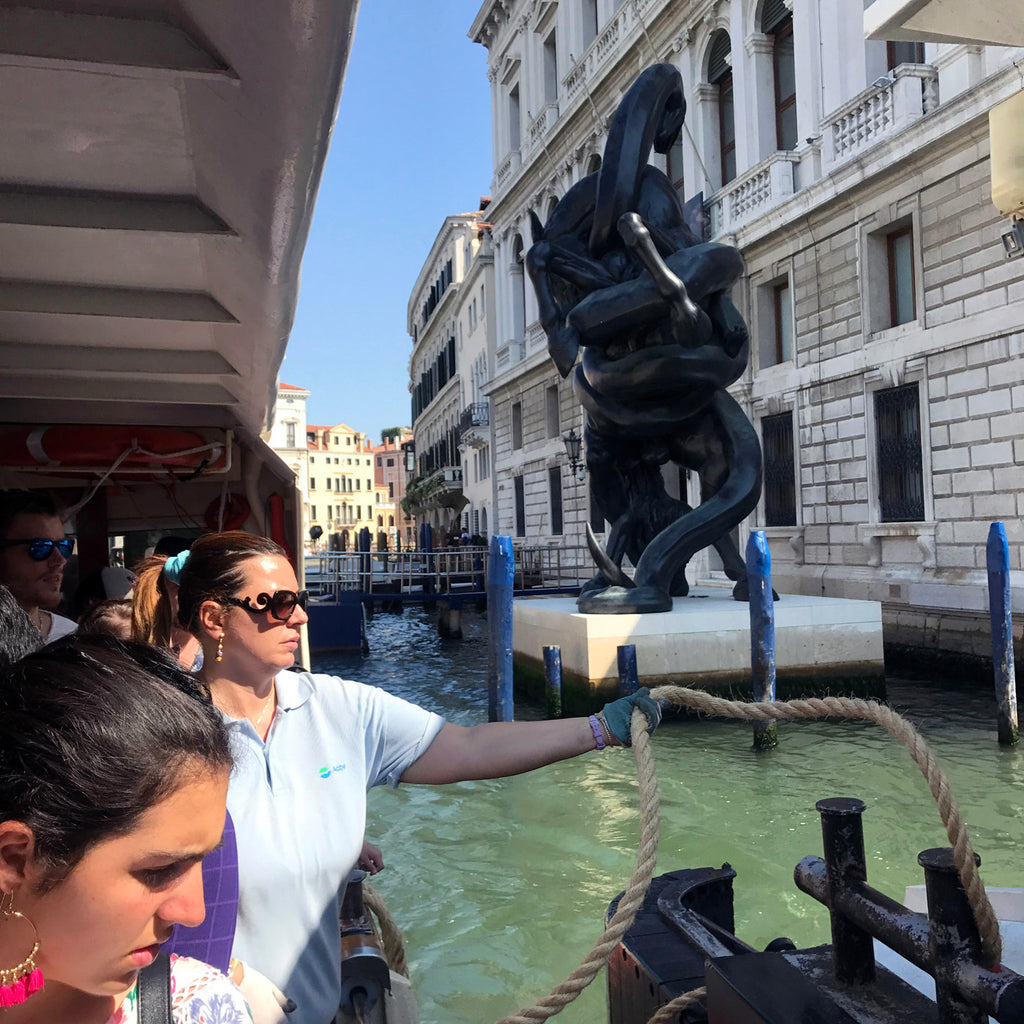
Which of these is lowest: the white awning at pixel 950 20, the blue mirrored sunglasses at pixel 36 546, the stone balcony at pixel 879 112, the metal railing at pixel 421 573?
the metal railing at pixel 421 573

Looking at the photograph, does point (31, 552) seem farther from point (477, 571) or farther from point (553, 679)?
point (477, 571)

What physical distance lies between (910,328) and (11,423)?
1125 cm

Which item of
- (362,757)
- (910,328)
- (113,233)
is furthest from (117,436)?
(910,328)

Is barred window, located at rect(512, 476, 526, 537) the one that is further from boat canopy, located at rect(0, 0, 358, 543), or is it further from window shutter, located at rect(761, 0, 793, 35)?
boat canopy, located at rect(0, 0, 358, 543)

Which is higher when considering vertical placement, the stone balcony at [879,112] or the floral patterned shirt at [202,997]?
the stone balcony at [879,112]

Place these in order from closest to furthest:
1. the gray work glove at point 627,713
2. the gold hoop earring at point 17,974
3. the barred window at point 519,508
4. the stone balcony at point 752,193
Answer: the gold hoop earring at point 17,974
the gray work glove at point 627,713
the stone balcony at point 752,193
the barred window at point 519,508

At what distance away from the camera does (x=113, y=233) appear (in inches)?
105

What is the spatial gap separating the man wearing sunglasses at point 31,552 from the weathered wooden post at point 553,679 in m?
6.05

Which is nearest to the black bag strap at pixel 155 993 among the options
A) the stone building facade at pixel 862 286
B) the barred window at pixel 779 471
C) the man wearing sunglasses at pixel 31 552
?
the man wearing sunglasses at pixel 31 552

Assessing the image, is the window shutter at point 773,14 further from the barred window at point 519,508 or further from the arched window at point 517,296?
the barred window at point 519,508

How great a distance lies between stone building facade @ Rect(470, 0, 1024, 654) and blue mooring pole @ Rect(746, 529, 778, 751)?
14.2 feet

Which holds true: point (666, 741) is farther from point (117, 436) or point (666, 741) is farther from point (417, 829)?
point (117, 436)

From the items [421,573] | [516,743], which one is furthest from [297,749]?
[421,573]

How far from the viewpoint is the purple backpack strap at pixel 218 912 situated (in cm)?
160
